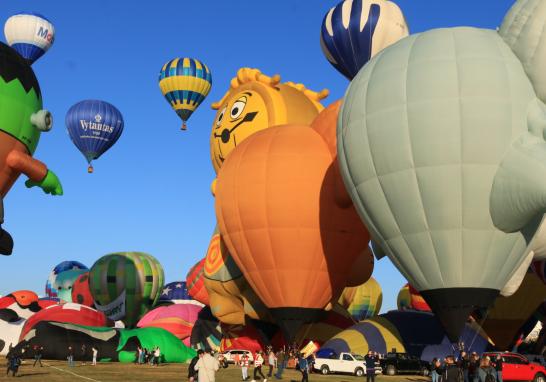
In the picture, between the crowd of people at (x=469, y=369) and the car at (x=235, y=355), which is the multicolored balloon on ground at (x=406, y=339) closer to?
the car at (x=235, y=355)

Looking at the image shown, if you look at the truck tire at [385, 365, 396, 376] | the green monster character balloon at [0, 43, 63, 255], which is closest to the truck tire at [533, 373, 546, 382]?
the truck tire at [385, 365, 396, 376]

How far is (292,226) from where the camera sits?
23734mm

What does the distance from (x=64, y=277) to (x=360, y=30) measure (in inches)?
1796

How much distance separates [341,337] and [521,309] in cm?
679

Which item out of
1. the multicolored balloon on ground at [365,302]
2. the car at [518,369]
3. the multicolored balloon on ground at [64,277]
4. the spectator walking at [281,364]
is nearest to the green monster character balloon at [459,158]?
the car at [518,369]

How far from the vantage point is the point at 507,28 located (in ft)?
63.8

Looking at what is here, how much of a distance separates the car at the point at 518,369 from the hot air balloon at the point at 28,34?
32.1 meters

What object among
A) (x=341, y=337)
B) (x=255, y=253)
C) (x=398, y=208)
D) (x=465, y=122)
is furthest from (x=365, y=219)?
(x=341, y=337)

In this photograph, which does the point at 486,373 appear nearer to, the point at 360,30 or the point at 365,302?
the point at 360,30

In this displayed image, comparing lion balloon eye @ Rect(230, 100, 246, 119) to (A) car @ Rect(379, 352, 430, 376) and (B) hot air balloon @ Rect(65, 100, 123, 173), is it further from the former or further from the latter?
(B) hot air balloon @ Rect(65, 100, 123, 173)

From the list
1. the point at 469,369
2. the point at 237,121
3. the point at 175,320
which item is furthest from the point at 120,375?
the point at 175,320

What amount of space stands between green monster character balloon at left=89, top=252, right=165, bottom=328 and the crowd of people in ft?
86.5

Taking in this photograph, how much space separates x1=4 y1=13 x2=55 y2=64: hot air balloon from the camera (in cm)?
4350

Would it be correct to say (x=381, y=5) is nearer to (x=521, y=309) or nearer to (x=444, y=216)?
(x=521, y=309)
